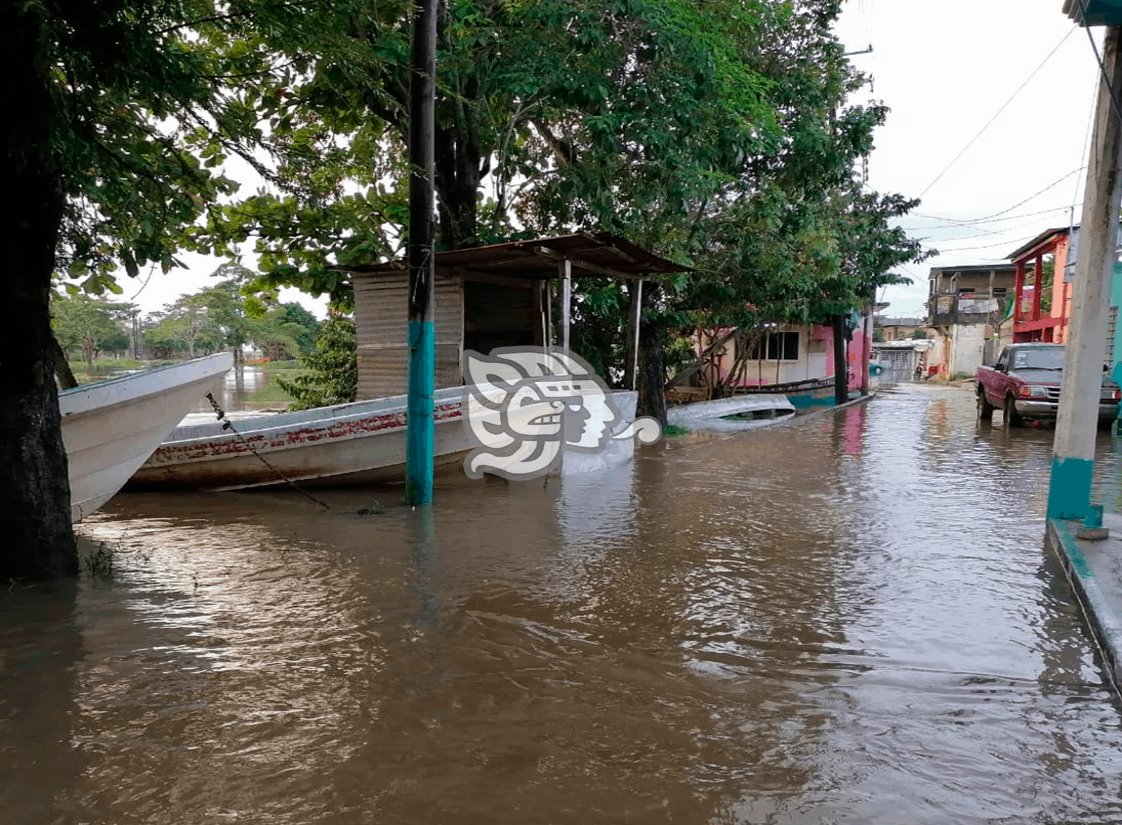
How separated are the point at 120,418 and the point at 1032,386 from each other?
16644mm

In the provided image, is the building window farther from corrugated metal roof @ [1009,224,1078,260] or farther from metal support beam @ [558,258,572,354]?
metal support beam @ [558,258,572,354]

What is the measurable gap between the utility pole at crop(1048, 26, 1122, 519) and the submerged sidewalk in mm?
478

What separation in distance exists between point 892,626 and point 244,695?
3667 mm

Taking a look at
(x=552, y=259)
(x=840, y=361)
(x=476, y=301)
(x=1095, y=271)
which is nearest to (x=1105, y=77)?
(x=1095, y=271)

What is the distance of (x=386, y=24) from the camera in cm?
903

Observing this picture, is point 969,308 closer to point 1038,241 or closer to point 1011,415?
point 1038,241

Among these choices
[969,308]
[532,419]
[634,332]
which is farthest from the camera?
[969,308]

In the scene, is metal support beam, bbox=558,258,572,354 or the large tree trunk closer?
the large tree trunk

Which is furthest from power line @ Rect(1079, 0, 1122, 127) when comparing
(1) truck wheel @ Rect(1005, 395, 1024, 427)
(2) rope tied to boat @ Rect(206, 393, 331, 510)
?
(1) truck wheel @ Rect(1005, 395, 1024, 427)

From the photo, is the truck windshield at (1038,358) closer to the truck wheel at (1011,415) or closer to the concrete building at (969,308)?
the truck wheel at (1011,415)

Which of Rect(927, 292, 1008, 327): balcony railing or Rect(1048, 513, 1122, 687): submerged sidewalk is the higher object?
Rect(927, 292, 1008, 327): balcony railing

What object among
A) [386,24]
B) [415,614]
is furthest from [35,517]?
[386,24]

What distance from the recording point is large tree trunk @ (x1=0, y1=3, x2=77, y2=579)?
16.6 feet

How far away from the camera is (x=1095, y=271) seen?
6.44 metres
